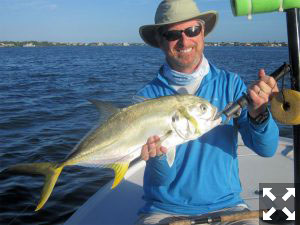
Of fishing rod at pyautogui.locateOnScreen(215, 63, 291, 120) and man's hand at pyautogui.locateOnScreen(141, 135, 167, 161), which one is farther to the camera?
man's hand at pyautogui.locateOnScreen(141, 135, 167, 161)

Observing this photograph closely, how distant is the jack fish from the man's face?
24.1 inches

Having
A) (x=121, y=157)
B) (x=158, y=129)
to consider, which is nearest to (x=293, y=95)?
(x=158, y=129)

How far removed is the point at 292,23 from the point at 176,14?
1.37m

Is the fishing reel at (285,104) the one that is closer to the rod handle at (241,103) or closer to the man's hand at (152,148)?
the rod handle at (241,103)

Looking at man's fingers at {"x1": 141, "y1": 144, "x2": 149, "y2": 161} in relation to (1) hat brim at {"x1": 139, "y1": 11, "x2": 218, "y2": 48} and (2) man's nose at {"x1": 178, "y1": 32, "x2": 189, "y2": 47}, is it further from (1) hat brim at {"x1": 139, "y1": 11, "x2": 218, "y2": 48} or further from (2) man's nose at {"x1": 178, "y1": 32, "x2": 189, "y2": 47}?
(1) hat brim at {"x1": 139, "y1": 11, "x2": 218, "y2": 48}

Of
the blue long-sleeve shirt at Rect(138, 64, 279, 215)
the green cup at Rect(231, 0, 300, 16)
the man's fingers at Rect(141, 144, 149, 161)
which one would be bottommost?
the blue long-sleeve shirt at Rect(138, 64, 279, 215)

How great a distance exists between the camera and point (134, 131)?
11.0ft

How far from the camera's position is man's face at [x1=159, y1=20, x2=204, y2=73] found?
3756 mm

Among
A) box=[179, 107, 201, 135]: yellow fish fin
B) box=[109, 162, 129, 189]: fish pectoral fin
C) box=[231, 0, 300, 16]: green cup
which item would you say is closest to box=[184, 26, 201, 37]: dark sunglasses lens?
box=[179, 107, 201, 135]: yellow fish fin

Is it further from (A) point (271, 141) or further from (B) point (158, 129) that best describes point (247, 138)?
(B) point (158, 129)

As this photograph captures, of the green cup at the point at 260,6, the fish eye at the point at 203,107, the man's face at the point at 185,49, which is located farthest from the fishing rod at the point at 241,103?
the man's face at the point at 185,49

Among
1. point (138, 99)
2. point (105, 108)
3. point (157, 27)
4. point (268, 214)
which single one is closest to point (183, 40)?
point (157, 27)

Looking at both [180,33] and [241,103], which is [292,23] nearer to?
[241,103]

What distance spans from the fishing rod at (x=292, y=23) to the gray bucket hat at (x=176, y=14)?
1.14 m
